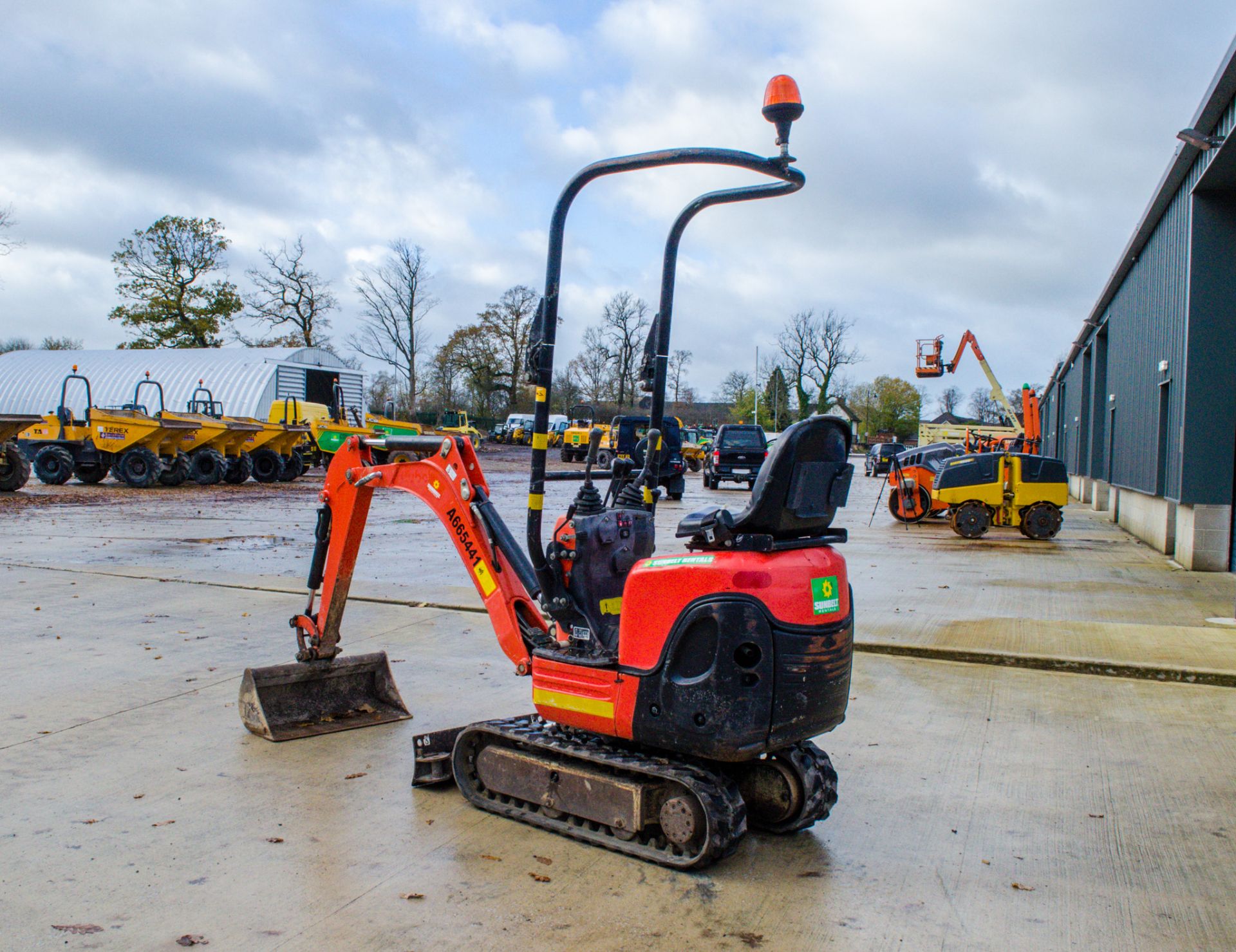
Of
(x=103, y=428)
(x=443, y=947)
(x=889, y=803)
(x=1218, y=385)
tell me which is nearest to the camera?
(x=443, y=947)

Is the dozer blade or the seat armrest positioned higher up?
the seat armrest

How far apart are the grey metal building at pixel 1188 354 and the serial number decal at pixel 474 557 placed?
28.9 feet

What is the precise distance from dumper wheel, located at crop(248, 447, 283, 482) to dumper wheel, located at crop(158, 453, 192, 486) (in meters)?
2.80

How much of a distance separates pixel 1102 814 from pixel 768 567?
1961 mm

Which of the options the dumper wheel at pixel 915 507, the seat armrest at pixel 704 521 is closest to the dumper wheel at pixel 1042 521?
the dumper wheel at pixel 915 507

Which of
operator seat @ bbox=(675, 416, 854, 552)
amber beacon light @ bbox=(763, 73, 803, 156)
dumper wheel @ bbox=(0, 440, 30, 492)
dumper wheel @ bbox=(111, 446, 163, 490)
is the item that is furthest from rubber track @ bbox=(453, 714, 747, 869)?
dumper wheel @ bbox=(111, 446, 163, 490)

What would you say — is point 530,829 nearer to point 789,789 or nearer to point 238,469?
point 789,789

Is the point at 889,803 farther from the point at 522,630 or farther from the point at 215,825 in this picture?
the point at 215,825

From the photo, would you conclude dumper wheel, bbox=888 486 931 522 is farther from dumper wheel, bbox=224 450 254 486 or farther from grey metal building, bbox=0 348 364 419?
grey metal building, bbox=0 348 364 419

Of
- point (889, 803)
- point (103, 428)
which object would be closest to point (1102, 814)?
point (889, 803)

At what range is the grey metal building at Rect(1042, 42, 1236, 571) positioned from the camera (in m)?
11.1

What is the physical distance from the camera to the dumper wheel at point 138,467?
22266mm

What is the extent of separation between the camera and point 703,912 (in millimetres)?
3133

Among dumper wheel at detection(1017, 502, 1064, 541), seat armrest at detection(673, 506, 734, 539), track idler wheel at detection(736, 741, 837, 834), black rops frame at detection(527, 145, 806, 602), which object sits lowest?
track idler wheel at detection(736, 741, 837, 834)
